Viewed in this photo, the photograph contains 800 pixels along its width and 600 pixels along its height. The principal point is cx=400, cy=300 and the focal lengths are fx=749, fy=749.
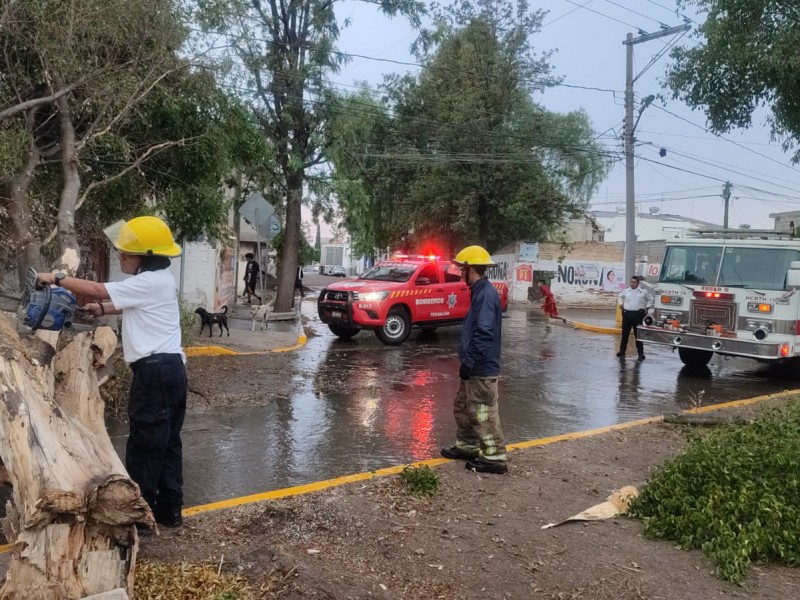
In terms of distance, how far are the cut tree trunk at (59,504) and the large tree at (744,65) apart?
13.1m

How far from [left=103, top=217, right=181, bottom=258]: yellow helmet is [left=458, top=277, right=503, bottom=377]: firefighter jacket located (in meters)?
2.52

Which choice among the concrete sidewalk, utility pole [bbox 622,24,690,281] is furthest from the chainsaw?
utility pole [bbox 622,24,690,281]

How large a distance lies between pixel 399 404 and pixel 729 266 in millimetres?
6313

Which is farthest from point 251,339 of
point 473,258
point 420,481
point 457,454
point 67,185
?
point 420,481

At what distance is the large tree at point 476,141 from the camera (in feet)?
90.8

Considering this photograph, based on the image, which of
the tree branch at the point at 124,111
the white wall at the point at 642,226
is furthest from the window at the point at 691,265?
the white wall at the point at 642,226

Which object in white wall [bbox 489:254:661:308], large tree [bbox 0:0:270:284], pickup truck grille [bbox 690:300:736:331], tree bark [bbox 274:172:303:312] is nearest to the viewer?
large tree [bbox 0:0:270:284]

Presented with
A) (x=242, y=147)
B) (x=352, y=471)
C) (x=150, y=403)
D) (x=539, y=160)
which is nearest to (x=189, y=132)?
(x=242, y=147)

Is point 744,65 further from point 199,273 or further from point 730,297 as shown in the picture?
point 199,273

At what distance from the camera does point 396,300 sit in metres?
15.3

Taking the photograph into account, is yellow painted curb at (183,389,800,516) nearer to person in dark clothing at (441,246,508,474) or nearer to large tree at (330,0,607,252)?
person in dark clothing at (441,246,508,474)

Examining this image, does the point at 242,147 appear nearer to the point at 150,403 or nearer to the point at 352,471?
the point at 352,471

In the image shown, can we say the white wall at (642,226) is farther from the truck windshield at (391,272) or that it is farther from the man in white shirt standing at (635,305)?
the man in white shirt standing at (635,305)

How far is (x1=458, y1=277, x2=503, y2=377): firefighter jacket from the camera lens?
586 centimetres
